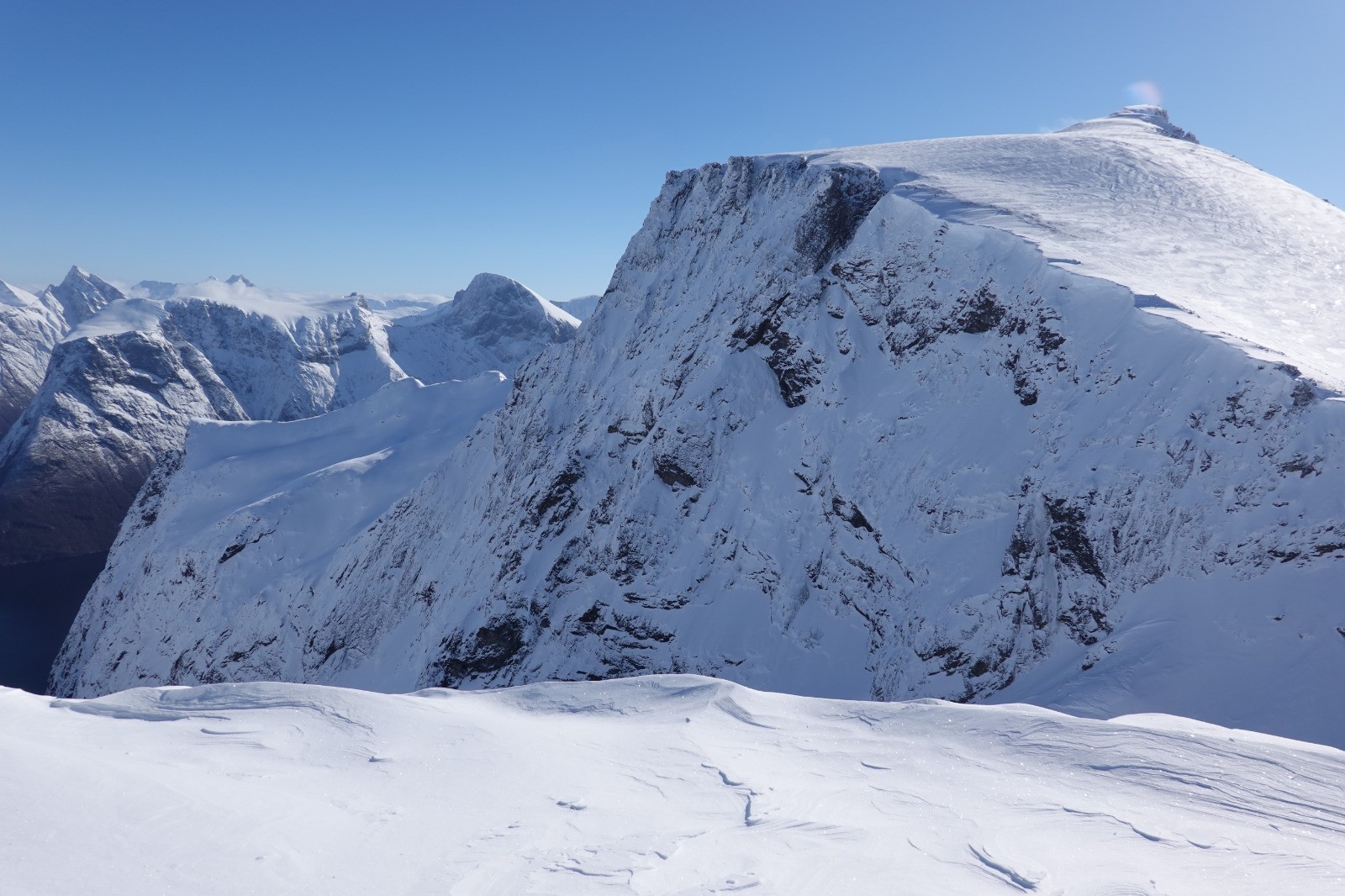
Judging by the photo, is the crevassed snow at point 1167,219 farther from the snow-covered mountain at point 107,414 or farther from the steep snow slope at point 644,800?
the snow-covered mountain at point 107,414

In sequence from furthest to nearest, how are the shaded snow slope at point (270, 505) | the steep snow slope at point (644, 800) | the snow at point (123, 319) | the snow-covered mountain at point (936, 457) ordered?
the snow at point (123, 319) → the shaded snow slope at point (270, 505) → the snow-covered mountain at point (936, 457) → the steep snow slope at point (644, 800)

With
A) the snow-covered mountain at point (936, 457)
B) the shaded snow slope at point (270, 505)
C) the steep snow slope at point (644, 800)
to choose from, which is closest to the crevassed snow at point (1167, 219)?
the snow-covered mountain at point (936, 457)

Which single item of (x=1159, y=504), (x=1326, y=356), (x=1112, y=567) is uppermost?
(x=1326, y=356)

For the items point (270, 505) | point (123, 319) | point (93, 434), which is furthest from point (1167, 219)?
point (123, 319)

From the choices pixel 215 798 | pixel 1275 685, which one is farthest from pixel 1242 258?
pixel 215 798

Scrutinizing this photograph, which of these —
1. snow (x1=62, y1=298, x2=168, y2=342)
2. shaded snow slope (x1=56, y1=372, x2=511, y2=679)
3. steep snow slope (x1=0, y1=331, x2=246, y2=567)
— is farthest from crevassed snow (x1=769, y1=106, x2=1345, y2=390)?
snow (x1=62, y1=298, x2=168, y2=342)

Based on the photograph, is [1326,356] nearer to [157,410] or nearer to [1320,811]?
[1320,811]

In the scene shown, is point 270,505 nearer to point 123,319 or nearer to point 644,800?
point 644,800
